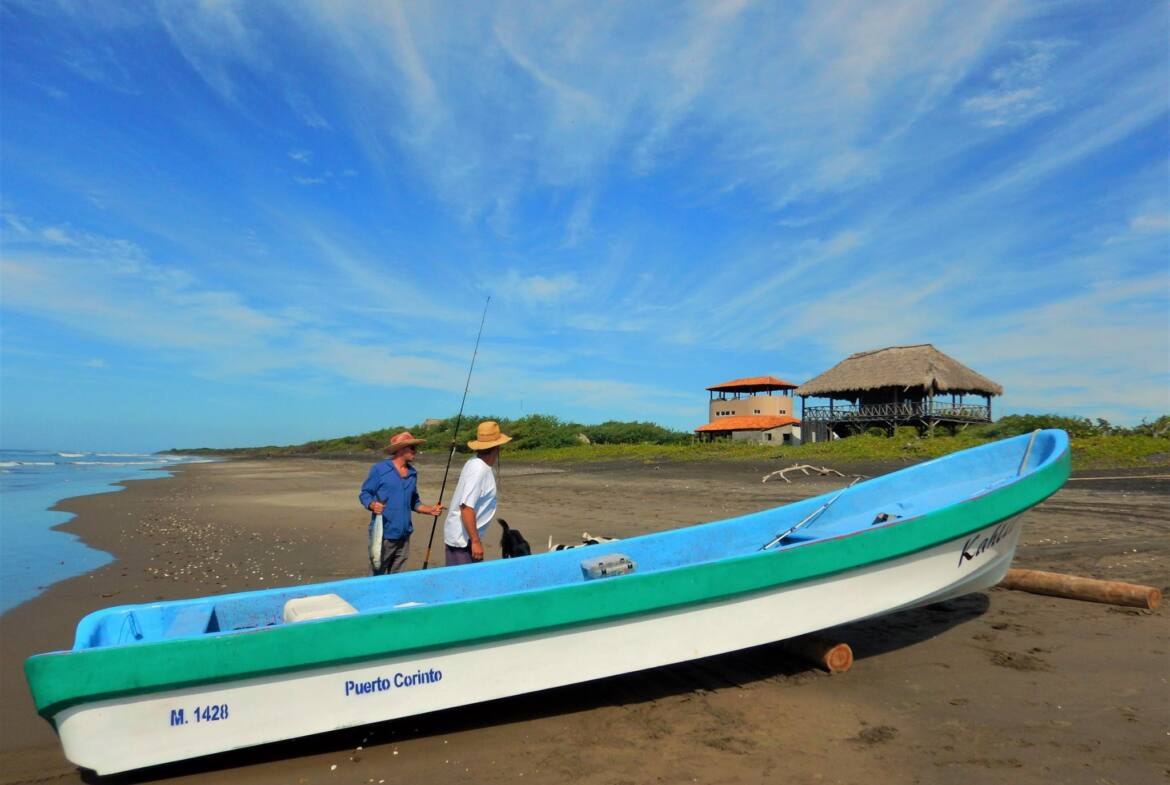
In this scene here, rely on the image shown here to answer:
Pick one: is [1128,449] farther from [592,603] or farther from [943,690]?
[592,603]

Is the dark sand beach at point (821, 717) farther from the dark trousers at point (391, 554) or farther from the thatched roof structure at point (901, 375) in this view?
the thatched roof structure at point (901, 375)

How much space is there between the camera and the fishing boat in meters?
3.26

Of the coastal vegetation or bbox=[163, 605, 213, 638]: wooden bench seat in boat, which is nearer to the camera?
bbox=[163, 605, 213, 638]: wooden bench seat in boat

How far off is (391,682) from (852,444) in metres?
23.9

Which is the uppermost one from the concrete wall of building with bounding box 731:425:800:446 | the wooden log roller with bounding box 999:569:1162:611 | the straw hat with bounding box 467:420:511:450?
the concrete wall of building with bounding box 731:425:800:446

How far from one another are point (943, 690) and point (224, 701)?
156 inches

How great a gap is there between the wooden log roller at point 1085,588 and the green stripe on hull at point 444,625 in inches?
80.0

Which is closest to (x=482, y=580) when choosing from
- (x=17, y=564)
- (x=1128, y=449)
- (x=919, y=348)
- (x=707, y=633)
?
(x=707, y=633)

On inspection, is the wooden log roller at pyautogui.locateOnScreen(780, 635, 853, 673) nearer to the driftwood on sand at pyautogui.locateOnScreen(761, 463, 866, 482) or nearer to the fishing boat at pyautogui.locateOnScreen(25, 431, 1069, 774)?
the fishing boat at pyautogui.locateOnScreen(25, 431, 1069, 774)

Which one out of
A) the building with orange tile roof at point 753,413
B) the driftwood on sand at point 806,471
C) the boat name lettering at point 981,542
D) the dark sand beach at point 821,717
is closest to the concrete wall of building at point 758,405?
the building with orange tile roof at point 753,413

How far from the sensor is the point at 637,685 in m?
4.49

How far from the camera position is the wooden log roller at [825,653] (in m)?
4.46

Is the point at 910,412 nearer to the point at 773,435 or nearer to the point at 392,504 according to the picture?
the point at 773,435

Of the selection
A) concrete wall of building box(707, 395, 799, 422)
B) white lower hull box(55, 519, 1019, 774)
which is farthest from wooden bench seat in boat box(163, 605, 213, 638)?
concrete wall of building box(707, 395, 799, 422)
